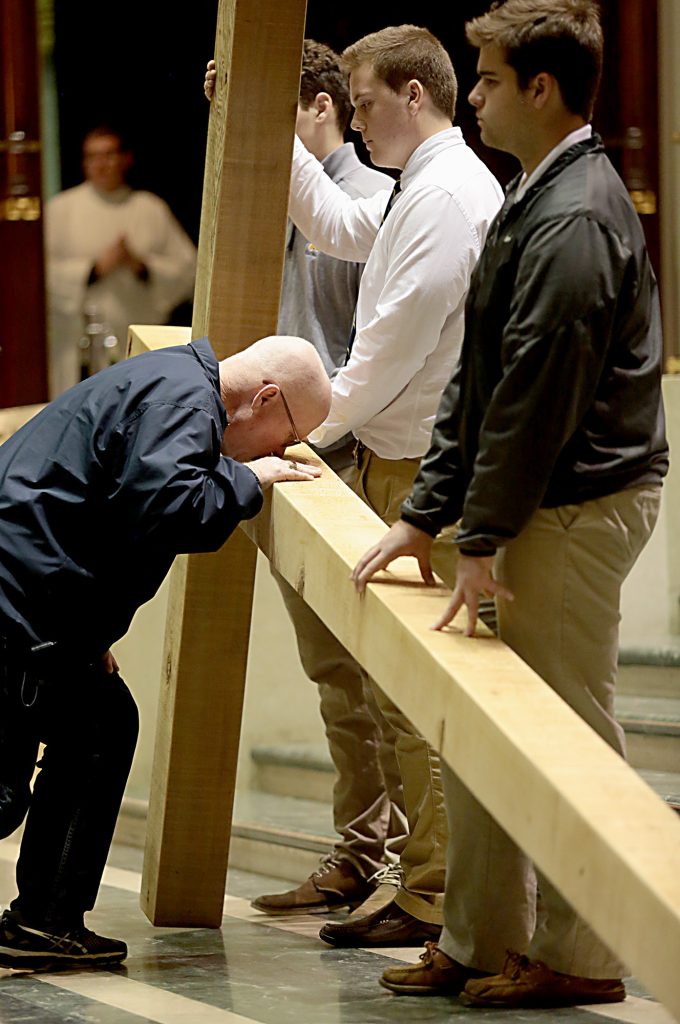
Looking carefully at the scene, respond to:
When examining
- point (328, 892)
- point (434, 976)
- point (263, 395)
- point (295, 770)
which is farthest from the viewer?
point (295, 770)

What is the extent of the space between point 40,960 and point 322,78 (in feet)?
6.93

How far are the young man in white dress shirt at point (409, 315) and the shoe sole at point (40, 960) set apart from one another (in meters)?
0.49

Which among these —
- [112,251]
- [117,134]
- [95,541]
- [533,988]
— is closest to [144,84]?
[117,134]

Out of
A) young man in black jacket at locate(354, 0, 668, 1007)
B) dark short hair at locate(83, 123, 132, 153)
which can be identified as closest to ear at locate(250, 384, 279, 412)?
young man in black jacket at locate(354, 0, 668, 1007)

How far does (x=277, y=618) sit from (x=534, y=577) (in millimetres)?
2640

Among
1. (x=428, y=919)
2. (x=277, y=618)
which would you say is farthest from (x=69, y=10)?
(x=428, y=919)

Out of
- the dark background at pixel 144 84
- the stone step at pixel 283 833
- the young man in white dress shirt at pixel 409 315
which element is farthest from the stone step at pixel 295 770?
the dark background at pixel 144 84

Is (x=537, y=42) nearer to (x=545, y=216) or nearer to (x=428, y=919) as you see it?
(x=545, y=216)

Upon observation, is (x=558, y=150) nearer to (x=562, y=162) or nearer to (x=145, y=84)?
(x=562, y=162)

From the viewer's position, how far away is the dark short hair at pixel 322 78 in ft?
12.8

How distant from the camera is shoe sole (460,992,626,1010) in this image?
2623 mm

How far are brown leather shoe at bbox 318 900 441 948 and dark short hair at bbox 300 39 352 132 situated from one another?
1.88m

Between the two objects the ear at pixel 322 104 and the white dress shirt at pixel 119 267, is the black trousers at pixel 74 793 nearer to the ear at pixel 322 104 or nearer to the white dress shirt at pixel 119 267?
the ear at pixel 322 104

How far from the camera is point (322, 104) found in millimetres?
3939
